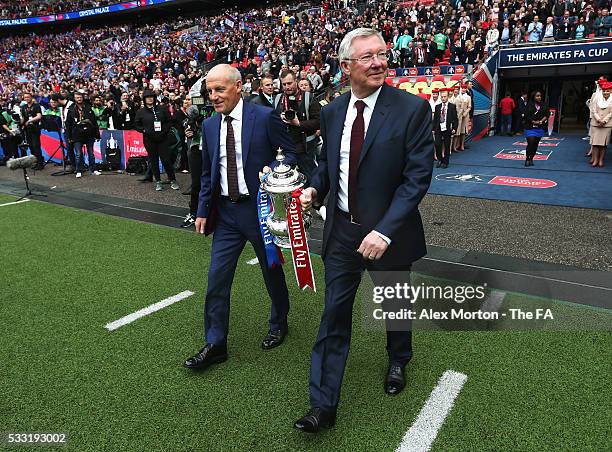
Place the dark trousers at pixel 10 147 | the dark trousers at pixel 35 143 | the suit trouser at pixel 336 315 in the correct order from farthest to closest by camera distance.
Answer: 1. the dark trousers at pixel 10 147
2. the dark trousers at pixel 35 143
3. the suit trouser at pixel 336 315

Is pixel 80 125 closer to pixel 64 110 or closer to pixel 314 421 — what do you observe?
pixel 64 110

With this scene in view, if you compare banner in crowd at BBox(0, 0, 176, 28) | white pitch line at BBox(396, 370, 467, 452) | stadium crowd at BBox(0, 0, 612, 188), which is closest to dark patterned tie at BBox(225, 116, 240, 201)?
white pitch line at BBox(396, 370, 467, 452)

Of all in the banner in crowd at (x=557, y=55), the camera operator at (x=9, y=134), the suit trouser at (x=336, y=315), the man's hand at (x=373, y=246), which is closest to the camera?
the man's hand at (x=373, y=246)

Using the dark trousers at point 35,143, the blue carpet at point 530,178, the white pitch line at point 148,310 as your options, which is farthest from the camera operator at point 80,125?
Answer: the white pitch line at point 148,310

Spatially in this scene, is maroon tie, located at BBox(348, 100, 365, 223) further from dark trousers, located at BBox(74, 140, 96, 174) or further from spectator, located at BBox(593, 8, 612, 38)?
spectator, located at BBox(593, 8, 612, 38)

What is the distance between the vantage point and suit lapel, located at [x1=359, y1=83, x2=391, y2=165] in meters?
2.28

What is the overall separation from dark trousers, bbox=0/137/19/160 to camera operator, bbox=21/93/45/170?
50.3 inches

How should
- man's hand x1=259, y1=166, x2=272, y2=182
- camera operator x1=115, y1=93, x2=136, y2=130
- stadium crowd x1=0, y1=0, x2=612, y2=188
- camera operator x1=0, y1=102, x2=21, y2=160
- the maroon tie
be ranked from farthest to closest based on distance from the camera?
camera operator x1=0, y1=102, x2=21, y2=160
stadium crowd x1=0, y1=0, x2=612, y2=188
camera operator x1=115, y1=93, x2=136, y2=130
man's hand x1=259, y1=166, x2=272, y2=182
the maroon tie

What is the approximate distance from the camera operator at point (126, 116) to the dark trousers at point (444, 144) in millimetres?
7680

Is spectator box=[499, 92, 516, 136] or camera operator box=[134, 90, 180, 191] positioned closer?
camera operator box=[134, 90, 180, 191]

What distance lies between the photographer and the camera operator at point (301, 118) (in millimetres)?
5582

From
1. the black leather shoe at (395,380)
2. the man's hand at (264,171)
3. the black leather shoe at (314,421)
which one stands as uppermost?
the man's hand at (264,171)

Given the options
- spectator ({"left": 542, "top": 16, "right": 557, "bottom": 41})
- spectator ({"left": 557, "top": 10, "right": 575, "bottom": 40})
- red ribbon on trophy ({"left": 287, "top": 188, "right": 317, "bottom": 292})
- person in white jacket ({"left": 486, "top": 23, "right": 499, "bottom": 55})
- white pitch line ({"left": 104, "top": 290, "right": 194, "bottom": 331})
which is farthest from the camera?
person in white jacket ({"left": 486, "top": 23, "right": 499, "bottom": 55})

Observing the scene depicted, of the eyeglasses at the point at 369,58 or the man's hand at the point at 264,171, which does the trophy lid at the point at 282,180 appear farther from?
the eyeglasses at the point at 369,58
